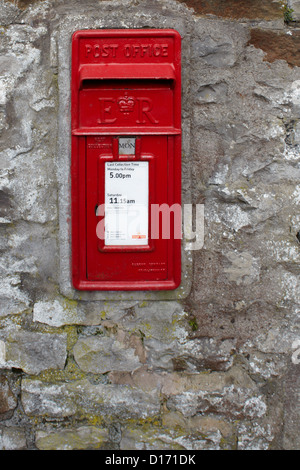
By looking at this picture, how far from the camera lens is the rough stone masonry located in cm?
155

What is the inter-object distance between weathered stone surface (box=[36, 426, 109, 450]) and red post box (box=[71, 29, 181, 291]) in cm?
60

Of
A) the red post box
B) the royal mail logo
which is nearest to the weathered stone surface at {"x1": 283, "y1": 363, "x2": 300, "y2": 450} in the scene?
the red post box

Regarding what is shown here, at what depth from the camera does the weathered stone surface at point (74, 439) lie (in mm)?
1601

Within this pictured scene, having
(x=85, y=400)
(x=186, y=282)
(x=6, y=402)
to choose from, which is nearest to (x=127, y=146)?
(x=186, y=282)

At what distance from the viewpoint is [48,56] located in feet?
5.07

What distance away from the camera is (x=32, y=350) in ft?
5.31

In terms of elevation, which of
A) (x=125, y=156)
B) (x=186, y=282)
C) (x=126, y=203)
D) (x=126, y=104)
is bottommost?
(x=186, y=282)

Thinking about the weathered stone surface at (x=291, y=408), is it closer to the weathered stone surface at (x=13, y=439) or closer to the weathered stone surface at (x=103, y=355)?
the weathered stone surface at (x=103, y=355)

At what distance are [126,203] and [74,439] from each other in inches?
38.6

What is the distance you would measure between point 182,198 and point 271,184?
36 centimetres

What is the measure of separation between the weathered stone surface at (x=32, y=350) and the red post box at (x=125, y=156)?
29 centimetres

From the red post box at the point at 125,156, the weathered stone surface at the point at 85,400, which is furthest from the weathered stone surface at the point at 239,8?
the weathered stone surface at the point at 85,400

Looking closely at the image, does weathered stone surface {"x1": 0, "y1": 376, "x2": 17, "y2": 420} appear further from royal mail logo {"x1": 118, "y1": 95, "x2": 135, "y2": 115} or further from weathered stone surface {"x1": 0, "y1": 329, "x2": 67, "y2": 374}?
royal mail logo {"x1": 118, "y1": 95, "x2": 135, "y2": 115}

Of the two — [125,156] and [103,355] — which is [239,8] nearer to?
[125,156]
